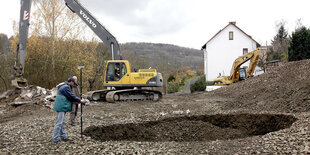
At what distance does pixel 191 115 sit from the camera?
10086 millimetres

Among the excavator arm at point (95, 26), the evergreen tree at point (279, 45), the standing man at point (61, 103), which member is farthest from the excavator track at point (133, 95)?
the evergreen tree at point (279, 45)

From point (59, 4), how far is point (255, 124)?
56.9 ft

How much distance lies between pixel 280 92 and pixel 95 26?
10351 mm

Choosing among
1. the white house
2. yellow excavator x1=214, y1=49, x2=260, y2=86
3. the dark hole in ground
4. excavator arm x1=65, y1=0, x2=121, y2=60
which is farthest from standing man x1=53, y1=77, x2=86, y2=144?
the white house

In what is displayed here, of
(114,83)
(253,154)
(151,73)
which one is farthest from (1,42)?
(253,154)

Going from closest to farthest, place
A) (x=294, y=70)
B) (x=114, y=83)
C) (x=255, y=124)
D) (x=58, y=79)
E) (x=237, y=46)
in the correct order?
(x=255, y=124)
(x=114, y=83)
(x=294, y=70)
(x=58, y=79)
(x=237, y=46)

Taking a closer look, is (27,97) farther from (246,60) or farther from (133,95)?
(246,60)

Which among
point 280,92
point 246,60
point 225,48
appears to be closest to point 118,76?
point 280,92

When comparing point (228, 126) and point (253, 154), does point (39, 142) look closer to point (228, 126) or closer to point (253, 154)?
point (253, 154)

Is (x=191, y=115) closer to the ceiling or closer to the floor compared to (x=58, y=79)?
closer to the floor

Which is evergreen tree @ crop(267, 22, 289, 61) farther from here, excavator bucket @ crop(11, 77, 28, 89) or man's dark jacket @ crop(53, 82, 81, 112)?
man's dark jacket @ crop(53, 82, 81, 112)

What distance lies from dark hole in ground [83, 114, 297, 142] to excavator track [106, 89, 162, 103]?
5232mm

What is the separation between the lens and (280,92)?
12.4m

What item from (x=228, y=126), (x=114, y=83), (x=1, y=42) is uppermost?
(x=1, y=42)
